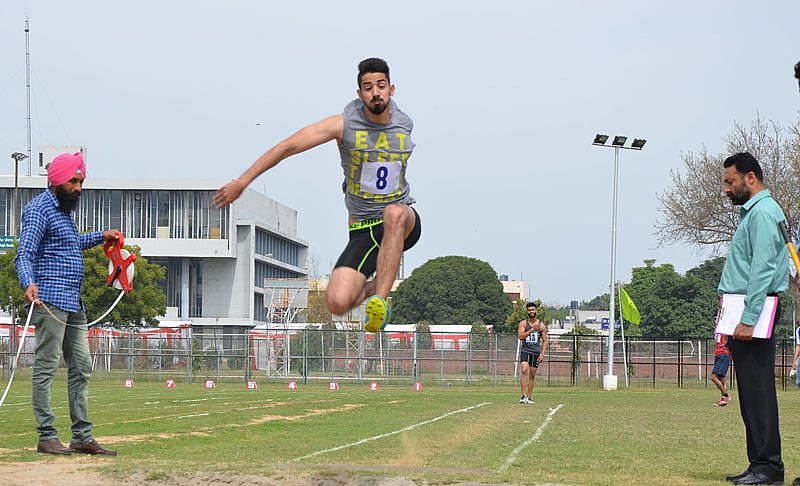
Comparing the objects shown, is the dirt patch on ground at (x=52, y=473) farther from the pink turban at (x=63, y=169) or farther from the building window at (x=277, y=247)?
the building window at (x=277, y=247)

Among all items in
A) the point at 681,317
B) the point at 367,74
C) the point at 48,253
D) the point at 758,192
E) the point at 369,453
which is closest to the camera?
the point at 367,74

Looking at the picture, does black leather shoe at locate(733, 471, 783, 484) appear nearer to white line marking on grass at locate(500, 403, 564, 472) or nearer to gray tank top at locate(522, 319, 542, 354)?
white line marking on grass at locate(500, 403, 564, 472)

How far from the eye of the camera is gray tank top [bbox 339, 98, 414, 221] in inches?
353

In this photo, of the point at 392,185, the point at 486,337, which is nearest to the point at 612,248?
the point at 486,337

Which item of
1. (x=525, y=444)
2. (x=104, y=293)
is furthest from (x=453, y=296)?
(x=525, y=444)

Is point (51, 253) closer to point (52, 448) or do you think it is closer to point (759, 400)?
point (52, 448)

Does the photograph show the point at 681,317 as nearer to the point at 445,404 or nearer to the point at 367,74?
the point at 445,404

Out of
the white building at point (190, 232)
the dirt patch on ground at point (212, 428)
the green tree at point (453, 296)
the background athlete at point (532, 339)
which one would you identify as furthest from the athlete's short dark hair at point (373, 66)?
the green tree at point (453, 296)

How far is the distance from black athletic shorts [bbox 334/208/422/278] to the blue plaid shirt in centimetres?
323

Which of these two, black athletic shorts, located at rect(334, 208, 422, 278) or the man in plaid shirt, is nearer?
black athletic shorts, located at rect(334, 208, 422, 278)

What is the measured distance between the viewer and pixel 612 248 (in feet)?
153

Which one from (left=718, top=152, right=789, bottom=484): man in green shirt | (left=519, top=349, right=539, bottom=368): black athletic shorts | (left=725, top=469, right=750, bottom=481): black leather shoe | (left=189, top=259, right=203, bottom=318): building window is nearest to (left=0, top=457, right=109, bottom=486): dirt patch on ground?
(left=725, top=469, right=750, bottom=481): black leather shoe

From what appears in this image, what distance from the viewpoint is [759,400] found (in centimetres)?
985

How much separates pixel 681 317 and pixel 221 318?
38528 mm
